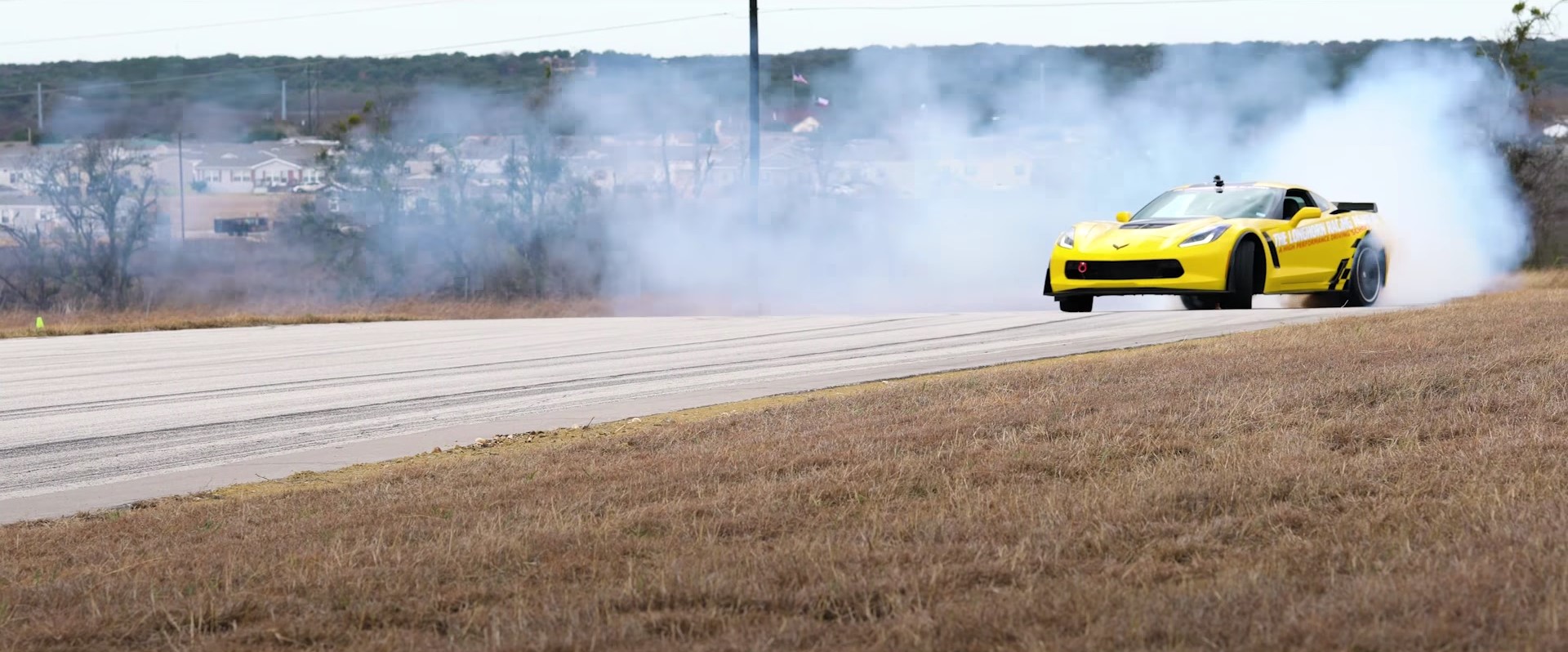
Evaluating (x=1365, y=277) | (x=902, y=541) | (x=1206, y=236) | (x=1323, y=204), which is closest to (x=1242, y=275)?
(x=1206, y=236)

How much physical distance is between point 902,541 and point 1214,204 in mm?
9502

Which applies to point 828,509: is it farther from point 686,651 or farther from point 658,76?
point 658,76

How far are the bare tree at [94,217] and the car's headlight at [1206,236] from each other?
4221 cm

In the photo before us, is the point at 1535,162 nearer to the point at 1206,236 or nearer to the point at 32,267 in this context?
the point at 1206,236

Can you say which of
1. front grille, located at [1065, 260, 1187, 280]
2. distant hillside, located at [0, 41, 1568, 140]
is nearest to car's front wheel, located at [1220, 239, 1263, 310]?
front grille, located at [1065, 260, 1187, 280]

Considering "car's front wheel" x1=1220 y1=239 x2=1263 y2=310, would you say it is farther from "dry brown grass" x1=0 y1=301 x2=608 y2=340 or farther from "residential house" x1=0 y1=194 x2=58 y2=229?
"residential house" x1=0 y1=194 x2=58 y2=229

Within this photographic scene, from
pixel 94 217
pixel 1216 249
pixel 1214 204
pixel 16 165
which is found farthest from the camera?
pixel 16 165

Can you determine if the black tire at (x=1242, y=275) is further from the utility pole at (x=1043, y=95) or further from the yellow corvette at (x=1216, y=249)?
the utility pole at (x=1043, y=95)

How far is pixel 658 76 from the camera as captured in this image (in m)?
41.0

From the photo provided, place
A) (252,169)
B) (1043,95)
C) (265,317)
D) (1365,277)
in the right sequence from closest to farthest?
(1365,277), (265,317), (1043,95), (252,169)

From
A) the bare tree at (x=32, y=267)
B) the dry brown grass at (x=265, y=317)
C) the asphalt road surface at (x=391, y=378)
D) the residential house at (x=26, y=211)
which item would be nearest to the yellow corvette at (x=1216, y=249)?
the asphalt road surface at (x=391, y=378)

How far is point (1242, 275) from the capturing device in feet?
44.6

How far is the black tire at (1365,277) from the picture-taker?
1545 centimetres

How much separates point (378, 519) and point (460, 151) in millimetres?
43363
